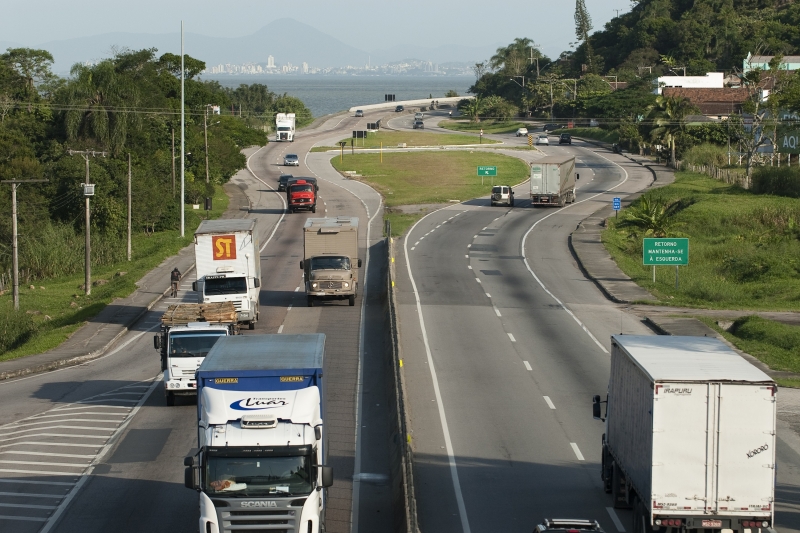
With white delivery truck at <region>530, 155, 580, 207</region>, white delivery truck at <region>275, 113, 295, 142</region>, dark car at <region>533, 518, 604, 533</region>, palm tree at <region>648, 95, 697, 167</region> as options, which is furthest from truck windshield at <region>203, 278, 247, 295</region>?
white delivery truck at <region>275, 113, 295, 142</region>

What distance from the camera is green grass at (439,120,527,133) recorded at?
159250 mm

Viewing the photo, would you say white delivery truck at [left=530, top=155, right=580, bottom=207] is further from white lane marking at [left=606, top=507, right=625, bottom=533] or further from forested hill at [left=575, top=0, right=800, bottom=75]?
forested hill at [left=575, top=0, right=800, bottom=75]

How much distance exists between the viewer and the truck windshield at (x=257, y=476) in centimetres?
1513

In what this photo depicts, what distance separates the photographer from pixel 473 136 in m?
148

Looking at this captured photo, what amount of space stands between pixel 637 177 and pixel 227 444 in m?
86.9

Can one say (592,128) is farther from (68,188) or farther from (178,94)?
(68,188)

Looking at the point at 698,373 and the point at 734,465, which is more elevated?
the point at 698,373

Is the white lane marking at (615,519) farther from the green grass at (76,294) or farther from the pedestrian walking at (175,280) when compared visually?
the pedestrian walking at (175,280)

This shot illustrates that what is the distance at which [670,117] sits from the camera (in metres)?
103

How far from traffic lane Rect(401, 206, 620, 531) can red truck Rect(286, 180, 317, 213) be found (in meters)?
34.0

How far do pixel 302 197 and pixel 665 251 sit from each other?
36023 mm

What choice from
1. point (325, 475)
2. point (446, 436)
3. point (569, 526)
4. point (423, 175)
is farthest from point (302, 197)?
point (569, 526)

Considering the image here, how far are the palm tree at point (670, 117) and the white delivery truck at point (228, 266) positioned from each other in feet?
242

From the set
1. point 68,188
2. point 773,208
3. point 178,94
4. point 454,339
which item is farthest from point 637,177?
point 454,339
